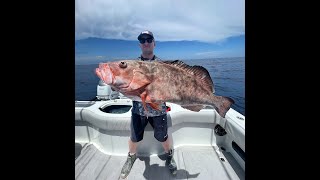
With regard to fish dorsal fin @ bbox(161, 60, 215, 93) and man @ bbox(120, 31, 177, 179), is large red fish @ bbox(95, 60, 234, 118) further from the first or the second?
man @ bbox(120, 31, 177, 179)

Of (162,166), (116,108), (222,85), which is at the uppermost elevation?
(222,85)

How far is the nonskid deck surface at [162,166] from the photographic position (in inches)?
156

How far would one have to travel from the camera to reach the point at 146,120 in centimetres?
379

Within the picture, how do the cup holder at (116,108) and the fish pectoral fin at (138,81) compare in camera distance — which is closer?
the fish pectoral fin at (138,81)

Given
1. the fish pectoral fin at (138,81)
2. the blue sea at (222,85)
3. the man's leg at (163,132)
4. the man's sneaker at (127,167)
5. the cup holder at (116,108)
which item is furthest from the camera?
the blue sea at (222,85)

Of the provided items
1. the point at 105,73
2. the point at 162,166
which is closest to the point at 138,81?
the point at 105,73

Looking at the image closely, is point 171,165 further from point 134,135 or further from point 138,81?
point 138,81

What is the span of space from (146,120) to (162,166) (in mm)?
1159

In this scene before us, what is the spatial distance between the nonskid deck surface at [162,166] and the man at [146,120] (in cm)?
18

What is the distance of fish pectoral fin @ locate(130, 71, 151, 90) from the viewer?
2174 mm

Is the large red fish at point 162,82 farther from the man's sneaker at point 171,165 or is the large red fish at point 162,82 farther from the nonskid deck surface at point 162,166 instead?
the nonskid deck surface at point 162,166

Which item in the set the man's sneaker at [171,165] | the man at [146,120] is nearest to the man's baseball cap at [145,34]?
the man at [146,120]
